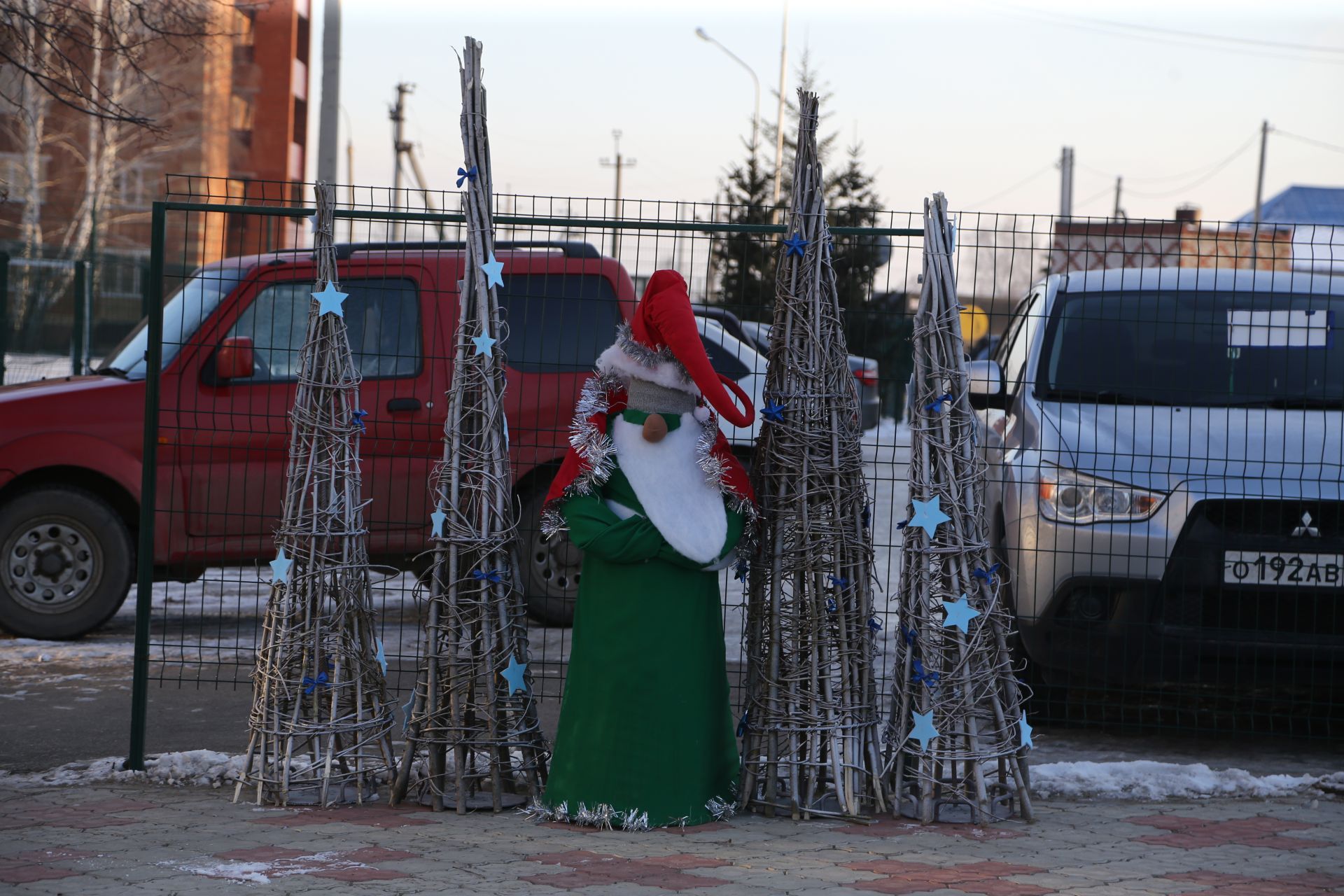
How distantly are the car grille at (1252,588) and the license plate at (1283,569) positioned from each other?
2 centimetres

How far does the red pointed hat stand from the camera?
4309 mm

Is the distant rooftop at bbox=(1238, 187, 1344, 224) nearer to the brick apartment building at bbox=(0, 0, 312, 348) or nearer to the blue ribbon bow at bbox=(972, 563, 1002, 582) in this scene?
the brick apartment building at bbox=(0, 0, 312, 348)

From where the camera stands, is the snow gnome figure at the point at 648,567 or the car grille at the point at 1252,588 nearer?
the snow gnome figure at the point at 648,567

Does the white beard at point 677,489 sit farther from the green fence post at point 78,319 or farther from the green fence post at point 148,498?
the green fence post at point 78,319

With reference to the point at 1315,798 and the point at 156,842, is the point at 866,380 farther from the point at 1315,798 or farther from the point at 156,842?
the point at 156,842

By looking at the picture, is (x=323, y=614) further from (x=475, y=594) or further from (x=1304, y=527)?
(x=1304, y=527)

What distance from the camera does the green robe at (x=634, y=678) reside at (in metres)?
4.37

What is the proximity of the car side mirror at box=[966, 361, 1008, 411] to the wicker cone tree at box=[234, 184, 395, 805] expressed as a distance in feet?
7.63

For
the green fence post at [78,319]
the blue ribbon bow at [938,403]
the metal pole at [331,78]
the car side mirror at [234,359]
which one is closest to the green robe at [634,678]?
the blue ribbon bow at [938,403]

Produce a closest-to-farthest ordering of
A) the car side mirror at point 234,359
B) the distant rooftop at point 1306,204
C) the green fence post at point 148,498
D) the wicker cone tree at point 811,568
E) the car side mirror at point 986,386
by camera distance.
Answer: the wicker cone tree at point 811,568 → the green fence post at point 148,498 → the car side mirror at point 986,386 → the car side mirror at point 234,359 → the distant rooftop at point 1306,204

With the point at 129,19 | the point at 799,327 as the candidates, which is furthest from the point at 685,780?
the point at 129,19

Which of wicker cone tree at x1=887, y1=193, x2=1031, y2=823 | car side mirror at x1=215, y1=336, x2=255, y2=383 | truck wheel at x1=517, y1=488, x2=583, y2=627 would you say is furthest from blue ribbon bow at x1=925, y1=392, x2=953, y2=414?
car side mirror at x1=215, y1=336, x2=255, y2=383

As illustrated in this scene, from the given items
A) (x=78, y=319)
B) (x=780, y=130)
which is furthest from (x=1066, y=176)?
(x=78, y=319)

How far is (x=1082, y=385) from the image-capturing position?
582cm
